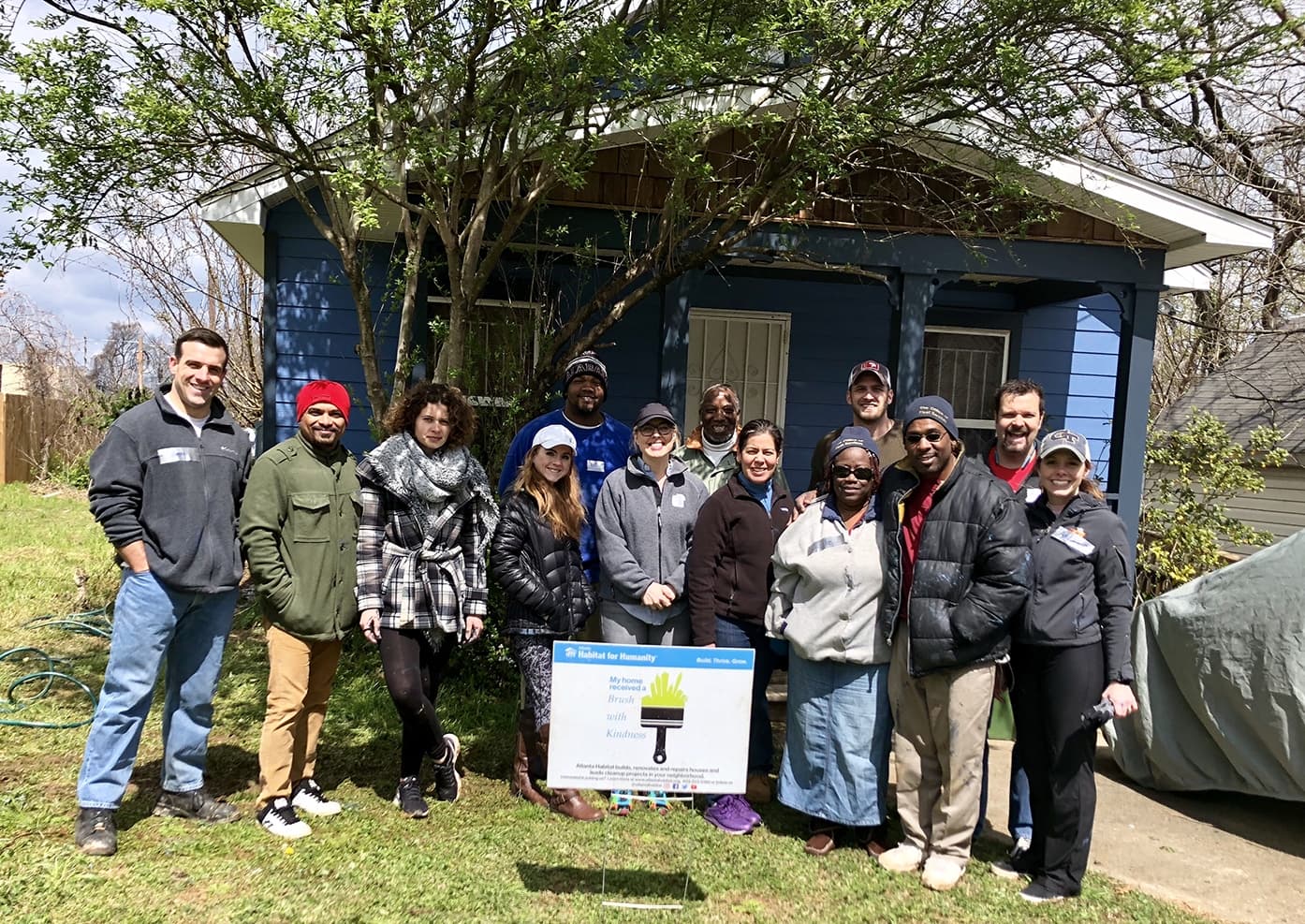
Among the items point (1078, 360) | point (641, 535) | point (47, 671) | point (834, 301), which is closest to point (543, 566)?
point (641, 535)

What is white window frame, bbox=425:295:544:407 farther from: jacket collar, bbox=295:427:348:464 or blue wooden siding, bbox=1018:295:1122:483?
blue wooden siding, bbox=1018:295:1122:483

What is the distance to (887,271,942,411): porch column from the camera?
728cm

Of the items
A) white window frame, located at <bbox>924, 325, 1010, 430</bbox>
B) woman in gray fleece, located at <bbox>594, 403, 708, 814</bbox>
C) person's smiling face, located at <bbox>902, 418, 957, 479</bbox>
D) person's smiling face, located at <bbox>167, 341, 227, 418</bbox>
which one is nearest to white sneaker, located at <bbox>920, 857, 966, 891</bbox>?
woman in gray fleece, located at <bbox>594, 403, 708, 814</bbox>

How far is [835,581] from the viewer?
146 inches

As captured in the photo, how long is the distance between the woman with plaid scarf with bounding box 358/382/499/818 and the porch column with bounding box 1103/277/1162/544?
5985 millimetres

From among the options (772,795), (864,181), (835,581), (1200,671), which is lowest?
(772,795)

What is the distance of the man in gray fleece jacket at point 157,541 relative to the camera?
11.3 ft

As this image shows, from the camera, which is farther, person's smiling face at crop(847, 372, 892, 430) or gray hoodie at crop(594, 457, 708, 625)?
person's smiling face at crop(847, 372, 892, 430)

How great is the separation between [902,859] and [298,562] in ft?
9.18

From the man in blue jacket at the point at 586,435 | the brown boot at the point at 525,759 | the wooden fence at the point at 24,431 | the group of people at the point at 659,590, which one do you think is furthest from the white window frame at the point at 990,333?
the wooden fence at the point at 24,431

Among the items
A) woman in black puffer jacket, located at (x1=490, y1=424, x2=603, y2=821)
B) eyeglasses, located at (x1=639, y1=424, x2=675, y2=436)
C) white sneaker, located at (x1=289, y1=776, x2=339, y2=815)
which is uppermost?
eyeglasses, located at (x1=639, y1=424, x2=675, y2=436)

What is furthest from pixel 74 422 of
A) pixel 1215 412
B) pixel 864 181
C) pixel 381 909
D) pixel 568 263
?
pixel 1215 412

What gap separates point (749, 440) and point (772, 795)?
1.80 m

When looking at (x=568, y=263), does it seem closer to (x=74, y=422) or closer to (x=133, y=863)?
(x=133, y=863)
